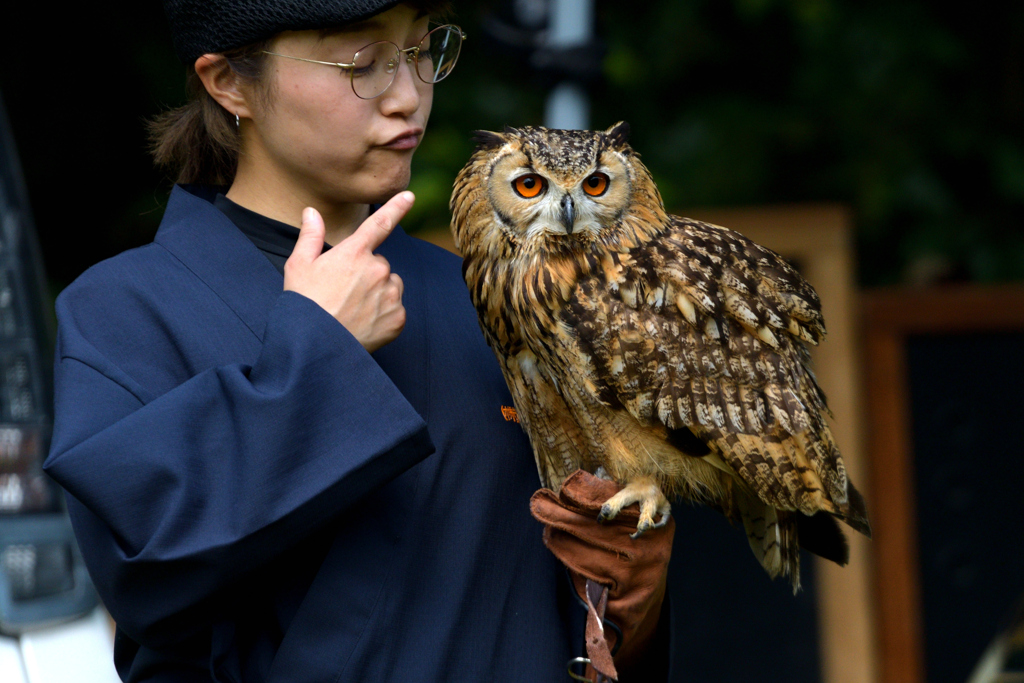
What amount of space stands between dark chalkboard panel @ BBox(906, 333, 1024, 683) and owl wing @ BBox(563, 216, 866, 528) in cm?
193

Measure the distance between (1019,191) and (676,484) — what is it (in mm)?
3238

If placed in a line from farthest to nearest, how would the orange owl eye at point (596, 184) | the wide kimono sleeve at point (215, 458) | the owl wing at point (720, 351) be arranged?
1. the orange owl eye at point (596, 184)
2. the owl wing at point (720, 351)
3. the wide kimono sleeve at point (215, 458)

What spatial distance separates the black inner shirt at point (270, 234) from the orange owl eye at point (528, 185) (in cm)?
38

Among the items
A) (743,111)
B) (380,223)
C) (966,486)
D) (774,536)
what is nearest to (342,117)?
(380,223)

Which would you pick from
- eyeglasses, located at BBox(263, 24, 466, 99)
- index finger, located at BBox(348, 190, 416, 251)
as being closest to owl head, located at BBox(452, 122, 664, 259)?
eyeglasses, located at BBox(263, 24, 466, 99)

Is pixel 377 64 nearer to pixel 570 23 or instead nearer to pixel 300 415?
pixel 300 415

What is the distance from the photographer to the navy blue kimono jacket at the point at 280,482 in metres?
1.14

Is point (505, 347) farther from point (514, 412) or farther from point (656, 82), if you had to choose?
point (656, 82)

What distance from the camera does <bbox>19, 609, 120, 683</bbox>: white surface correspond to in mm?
1627

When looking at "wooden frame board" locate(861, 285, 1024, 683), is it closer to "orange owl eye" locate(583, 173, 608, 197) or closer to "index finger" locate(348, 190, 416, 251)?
"orange owl eye" locate(583, 173, 608, 197)

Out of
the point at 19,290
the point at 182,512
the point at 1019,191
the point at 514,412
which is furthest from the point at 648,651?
the point at 1019,191

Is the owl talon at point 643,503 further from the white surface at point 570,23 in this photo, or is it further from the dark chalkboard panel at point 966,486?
the dark chalkboard panel at point 966,486

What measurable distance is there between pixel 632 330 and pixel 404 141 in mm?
481

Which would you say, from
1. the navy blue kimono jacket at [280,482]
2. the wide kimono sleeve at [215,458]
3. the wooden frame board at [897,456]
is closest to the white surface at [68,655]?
the navy blue kimono jacket at [280,482]
